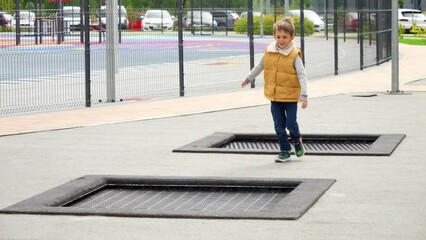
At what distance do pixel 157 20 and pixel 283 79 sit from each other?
34.1 feet

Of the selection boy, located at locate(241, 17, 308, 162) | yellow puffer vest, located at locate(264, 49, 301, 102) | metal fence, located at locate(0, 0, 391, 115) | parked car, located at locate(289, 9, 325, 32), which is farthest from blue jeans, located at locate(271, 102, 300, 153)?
parked car, located at locate(289, 9, 325, 32)

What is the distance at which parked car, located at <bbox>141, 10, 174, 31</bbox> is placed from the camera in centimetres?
2074

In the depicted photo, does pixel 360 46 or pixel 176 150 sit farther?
pixel 360 46

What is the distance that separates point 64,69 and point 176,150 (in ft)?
47.2

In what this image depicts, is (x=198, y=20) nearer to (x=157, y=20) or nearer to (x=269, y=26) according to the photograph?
(x=157, y=20)

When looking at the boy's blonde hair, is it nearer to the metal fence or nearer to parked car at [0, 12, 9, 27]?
the metal fence

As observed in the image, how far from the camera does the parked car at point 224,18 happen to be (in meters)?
24.1

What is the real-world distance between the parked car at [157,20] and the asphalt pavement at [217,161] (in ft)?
5.59

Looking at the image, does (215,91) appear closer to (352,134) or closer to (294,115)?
(352,134)

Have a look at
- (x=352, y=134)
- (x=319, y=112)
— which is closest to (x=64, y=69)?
(x=319, y=112)

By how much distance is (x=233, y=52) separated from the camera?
120 ft

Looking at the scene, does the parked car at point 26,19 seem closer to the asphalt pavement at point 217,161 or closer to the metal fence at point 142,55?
the metal fence at point 142,55

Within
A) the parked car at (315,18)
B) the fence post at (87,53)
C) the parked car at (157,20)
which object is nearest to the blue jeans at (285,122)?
the fence post at (87,53)

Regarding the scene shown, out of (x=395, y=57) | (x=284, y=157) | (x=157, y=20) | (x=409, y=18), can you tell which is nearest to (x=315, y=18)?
(x=157, y=20)
